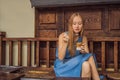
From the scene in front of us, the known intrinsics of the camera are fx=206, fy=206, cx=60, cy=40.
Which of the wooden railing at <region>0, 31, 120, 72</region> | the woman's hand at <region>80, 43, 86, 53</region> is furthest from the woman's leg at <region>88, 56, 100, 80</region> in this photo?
the wooden railing at <region>0, 31, 120, 72</region>

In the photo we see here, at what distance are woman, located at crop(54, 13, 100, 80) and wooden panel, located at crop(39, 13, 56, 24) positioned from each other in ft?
1.41

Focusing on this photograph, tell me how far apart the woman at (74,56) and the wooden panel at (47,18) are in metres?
0.43

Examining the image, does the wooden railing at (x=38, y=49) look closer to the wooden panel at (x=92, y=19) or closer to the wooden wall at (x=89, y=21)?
the wooden wall at (x=89, y=21)

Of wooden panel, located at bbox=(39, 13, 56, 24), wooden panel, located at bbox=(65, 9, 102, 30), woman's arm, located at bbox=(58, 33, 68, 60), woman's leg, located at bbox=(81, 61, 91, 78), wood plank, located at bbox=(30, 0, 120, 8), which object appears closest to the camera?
woman's leg, located at bbox=(81, 61, 91, 78)

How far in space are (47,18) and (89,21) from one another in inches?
19.0

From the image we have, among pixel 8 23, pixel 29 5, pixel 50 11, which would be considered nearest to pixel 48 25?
pixel 50 11

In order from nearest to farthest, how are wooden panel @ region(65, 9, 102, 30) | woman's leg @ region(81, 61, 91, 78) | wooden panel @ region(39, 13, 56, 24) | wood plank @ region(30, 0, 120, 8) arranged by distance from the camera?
woman's leg @ region(81, 61, 91, 78) < wood plank @ region(30, 0, 120, 8) < wooden panel @ region(65, 9, 102, 30) < wooden panel @ region(39, 13, 56, 24)

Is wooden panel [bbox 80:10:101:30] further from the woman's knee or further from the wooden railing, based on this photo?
the woman's knee

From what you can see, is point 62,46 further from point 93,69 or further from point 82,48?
point 93,69

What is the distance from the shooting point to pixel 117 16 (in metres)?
2.21

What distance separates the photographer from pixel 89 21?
7.53 feet

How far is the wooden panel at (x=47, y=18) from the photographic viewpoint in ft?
7.79

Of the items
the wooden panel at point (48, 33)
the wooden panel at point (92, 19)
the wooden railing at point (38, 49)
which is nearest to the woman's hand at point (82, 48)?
the wooden railing at point (38, 49)

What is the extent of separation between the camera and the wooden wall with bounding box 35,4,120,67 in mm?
2232
